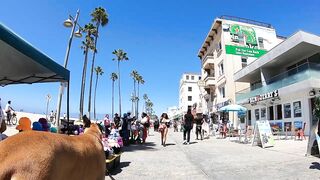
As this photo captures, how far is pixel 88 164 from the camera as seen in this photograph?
264cm

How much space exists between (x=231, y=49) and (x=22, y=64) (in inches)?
1316

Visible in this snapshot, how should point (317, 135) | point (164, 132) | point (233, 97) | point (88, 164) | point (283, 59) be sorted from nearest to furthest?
1. point (88, 164)
2. point (317, 135)
3. point (164, 132)
4. point (283, 59)
5. point (233, 97)

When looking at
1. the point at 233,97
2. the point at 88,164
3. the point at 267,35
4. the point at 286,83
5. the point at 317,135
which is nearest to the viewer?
the point at 88,164

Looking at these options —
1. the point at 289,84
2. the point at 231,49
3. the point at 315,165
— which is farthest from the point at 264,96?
the point at 315,165

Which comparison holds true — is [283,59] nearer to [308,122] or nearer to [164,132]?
[308,122]

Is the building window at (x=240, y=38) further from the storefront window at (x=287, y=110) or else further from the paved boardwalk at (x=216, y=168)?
the paved boardwalk at (x=216, y=168)

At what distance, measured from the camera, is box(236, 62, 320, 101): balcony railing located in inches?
795

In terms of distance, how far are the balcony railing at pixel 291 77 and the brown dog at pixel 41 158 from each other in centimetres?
2054

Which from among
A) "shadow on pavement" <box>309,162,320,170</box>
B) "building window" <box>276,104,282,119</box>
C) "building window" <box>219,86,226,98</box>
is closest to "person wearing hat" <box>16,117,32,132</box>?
"shadow on pavement" <box>309,162,320,170</box>

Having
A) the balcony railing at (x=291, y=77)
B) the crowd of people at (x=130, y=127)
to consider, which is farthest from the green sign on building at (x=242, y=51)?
the crowd of people at (x=130, y=127)

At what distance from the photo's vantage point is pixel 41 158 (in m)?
1.97

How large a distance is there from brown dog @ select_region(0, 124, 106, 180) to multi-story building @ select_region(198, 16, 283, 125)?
35.3m

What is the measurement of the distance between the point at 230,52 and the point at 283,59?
39.8 ft

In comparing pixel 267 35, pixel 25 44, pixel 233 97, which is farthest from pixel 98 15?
pixel 25 44
